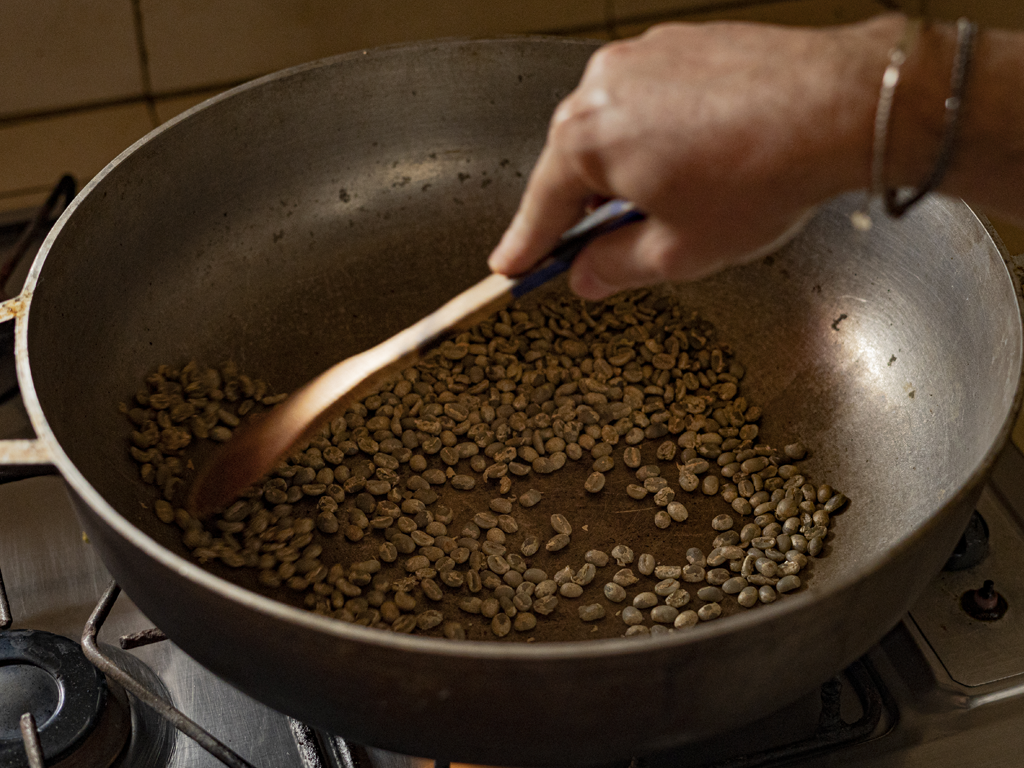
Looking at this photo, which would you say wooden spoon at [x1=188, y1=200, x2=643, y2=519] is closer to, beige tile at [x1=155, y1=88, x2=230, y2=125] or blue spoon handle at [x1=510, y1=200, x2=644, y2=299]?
blue spoon handle at [x1=510, y1=200, x2=644, y2=299]

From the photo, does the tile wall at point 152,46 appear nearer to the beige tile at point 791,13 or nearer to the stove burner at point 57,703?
the beige tile at point 791,13

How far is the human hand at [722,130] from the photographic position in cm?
45

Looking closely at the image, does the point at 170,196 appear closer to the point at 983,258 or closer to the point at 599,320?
the point at 599,320

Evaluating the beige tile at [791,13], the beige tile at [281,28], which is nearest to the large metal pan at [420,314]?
the beige tile at [281,28]

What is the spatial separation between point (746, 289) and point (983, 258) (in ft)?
0.83

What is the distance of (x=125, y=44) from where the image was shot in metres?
1.03

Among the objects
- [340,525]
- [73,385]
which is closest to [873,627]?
[340,525]

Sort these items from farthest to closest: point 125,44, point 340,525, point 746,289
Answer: point 125,44
point 746,289
point 340,525

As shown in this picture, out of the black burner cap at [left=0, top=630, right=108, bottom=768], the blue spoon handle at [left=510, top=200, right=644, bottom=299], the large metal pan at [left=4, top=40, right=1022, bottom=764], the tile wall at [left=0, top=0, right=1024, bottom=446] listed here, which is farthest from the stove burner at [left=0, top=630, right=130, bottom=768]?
the tile wall at [left=0, top=0, right=1024, bottom=446]

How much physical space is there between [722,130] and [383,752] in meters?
0.49

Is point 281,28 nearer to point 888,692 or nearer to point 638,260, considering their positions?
point 638,260

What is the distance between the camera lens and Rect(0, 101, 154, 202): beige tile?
1.06 meters

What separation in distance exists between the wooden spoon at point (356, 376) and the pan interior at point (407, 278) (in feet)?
0.20

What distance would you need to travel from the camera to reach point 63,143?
1072 mm
